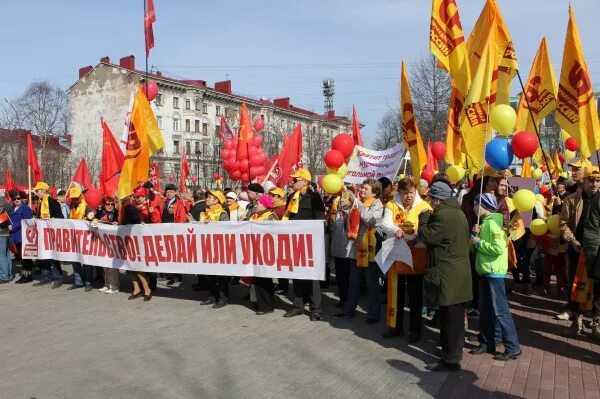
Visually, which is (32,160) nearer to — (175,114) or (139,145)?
(139,145)

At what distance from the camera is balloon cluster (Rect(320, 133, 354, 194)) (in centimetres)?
736

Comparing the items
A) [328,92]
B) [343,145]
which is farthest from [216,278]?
[328,92]

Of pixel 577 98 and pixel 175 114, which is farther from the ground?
pixel 175 114

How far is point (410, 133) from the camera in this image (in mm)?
7996

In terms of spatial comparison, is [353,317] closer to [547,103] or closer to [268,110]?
[547,103]

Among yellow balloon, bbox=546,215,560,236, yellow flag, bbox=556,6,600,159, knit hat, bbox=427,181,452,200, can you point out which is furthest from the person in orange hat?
yellow flag, bbox=556,6,600,159

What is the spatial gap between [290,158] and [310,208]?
4.18 m

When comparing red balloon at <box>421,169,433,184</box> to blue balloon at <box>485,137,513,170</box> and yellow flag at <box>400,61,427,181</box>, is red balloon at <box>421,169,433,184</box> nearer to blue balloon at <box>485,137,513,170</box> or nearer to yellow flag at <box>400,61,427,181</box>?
yellow flag at <box>400,61,427,181</box>

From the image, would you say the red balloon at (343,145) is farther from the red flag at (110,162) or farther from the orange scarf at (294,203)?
the red flag at (110,162)

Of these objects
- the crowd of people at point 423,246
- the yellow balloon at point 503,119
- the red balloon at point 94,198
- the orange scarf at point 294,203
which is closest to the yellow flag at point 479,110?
the yellow balloon at point 503,119

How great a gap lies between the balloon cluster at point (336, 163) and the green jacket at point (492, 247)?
2366 mm

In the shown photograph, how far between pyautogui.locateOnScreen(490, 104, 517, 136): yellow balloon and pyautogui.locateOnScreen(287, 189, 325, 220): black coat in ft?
8.77

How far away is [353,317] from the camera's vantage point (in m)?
7.52

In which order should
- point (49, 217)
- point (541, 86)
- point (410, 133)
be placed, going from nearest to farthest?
1. point (410, 133)
2. point (541, 86)
3. point (49, 217)
